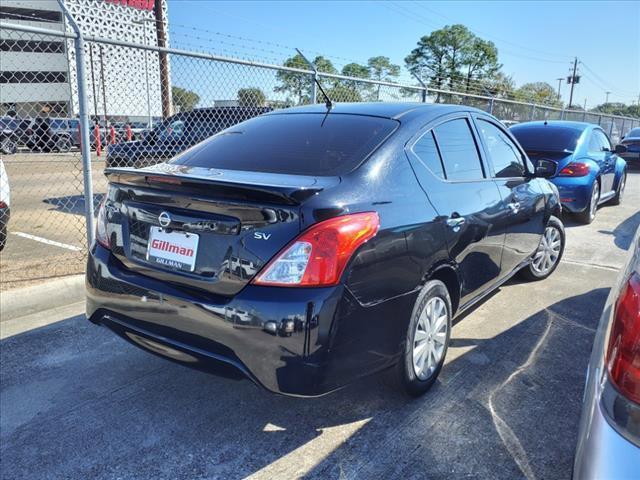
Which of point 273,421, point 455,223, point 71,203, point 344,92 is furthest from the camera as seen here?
point 71,203

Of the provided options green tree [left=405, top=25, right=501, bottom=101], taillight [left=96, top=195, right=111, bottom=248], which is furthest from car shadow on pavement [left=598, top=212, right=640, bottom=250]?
green tree [left=405, top=25, right=501, bottom=101]

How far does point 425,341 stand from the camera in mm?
2830

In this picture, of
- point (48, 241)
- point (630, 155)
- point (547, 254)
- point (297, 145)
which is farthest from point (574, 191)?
point (48, 241)

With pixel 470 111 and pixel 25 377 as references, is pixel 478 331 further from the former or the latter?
pixel 25 377

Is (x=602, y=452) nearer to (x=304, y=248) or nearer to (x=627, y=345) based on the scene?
Answer: (x=627, y=345)

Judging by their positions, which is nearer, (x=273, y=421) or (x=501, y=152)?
(x=273, y=421)

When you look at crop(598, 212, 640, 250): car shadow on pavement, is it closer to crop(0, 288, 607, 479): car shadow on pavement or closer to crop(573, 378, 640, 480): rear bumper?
crop(0, 288, 607, 479): car shadow on pavement

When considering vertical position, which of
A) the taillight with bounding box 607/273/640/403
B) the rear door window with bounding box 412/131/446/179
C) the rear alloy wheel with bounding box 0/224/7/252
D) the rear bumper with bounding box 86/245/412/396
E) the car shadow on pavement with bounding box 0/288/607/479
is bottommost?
the car shadow on pavement with bounding box 0/288/607/479

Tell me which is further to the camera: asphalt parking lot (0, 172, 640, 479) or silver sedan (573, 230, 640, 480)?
asphalt parking lot (0, 172, 640, 479)

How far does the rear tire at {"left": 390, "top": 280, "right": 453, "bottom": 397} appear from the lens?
2.65 metres

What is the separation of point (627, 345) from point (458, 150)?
6.77ft

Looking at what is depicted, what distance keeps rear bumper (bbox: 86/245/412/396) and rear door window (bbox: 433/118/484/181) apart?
1067mm

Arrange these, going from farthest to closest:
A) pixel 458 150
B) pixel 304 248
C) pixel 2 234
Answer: pixel 2 234
pixel 458 150
pixel 304 248

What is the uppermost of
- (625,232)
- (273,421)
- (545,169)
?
(545,169)
